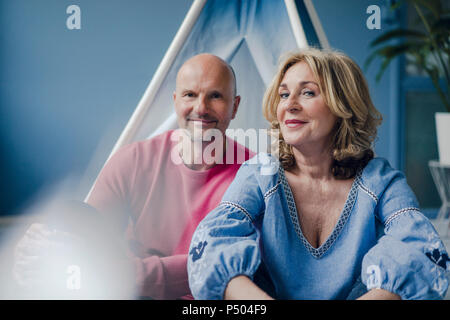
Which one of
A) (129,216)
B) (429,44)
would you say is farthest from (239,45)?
(429,44)

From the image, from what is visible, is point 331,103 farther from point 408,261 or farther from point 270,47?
point 270,47

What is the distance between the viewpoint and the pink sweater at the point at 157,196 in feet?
3.18

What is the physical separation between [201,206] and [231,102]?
0.26m

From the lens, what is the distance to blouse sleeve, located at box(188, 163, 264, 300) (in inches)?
27.9

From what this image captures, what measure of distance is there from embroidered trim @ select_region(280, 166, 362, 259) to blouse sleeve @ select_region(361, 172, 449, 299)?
7 centimetres

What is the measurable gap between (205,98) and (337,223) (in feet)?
1.33

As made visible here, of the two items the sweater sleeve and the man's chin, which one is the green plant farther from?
the sweater sleeve

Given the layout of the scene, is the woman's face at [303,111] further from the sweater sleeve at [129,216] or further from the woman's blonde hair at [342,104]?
the sweater sleeve at [129,216]

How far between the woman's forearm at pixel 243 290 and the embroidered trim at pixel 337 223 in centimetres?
16

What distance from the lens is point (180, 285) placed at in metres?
0.90

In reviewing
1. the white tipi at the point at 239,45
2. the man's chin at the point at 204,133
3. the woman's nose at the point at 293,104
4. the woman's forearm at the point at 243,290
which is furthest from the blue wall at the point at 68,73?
the woman's forearm at the point at 243,290

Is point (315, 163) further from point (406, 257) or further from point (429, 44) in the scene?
point (429, 44)

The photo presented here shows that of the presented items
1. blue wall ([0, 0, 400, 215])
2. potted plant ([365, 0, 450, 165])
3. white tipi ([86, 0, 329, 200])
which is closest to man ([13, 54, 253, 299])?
white tipi ([86, 0, 329, 200])
